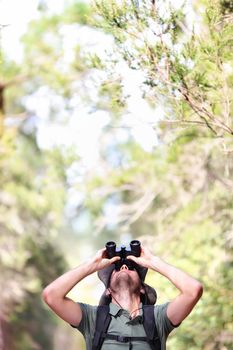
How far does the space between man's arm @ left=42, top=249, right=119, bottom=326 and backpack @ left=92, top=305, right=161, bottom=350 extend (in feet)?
0.52

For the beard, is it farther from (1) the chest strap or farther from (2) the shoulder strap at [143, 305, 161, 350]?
(1) the chest strap

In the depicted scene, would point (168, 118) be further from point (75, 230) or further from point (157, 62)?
point (75, 230)

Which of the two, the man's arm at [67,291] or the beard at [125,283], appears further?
the beard at [125,283]

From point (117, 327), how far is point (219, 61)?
9.22 feet

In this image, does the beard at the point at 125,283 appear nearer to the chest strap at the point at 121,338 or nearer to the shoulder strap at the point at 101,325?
the shoulder strap at the point at 101,325

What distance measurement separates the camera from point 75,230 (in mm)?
64375

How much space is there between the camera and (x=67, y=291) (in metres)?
4.00

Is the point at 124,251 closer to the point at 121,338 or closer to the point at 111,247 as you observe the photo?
the point at 111,247

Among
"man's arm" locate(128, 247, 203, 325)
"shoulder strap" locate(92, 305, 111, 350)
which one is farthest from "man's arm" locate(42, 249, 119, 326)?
"man's arm" locate(128, 247, 203, 325)

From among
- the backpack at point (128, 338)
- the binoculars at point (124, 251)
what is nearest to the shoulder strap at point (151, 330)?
the backpack at point (128, 338)

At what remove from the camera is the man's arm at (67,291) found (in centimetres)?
396

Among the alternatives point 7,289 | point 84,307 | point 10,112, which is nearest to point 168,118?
point 84,307

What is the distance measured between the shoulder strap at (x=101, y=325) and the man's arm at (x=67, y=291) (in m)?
0.13

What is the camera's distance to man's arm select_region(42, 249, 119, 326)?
3.96 metres
